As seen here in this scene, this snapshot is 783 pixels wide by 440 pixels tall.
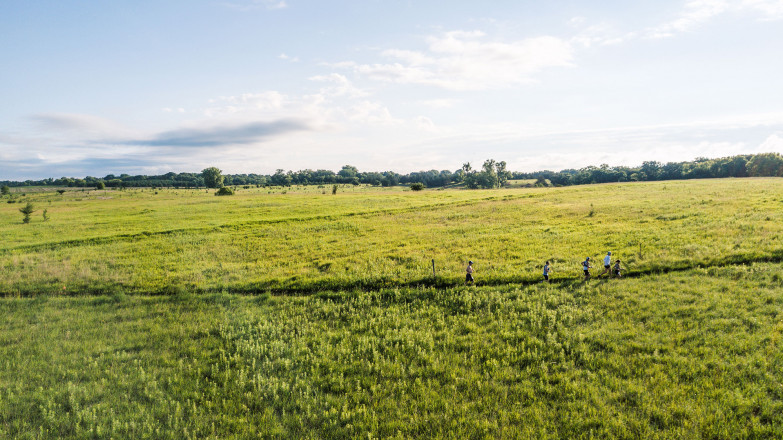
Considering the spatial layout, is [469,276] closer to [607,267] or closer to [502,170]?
[607,267]

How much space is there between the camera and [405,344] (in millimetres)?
13562

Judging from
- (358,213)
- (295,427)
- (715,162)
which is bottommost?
(295,427)

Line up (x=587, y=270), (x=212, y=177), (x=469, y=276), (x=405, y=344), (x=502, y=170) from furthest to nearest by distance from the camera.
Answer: (x=502, y=170)
(x=212, y=177)
(x=469, y=276)
(x=587, y=270)
(x=405, y=344)

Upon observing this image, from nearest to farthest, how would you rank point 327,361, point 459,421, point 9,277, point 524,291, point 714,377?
point 459,421
point 714,377
point 327,361
point 524,291
point 9,277

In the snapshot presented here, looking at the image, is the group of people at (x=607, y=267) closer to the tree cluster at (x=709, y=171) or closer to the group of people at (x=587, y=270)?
the group of people at (x=587, y=270)

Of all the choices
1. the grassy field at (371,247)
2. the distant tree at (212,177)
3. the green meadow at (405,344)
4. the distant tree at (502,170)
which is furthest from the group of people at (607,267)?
the distant tree at (502,170)

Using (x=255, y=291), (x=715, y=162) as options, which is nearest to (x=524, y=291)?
(x=255, y=291)

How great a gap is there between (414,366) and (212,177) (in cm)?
15937

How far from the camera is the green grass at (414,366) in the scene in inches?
364

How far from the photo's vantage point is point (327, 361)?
40.3 ft

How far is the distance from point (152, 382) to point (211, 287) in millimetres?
10658

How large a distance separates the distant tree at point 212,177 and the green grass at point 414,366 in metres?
146

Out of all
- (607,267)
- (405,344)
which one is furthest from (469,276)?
(405,344)

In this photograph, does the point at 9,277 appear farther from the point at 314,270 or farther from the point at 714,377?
the point at 714,377
